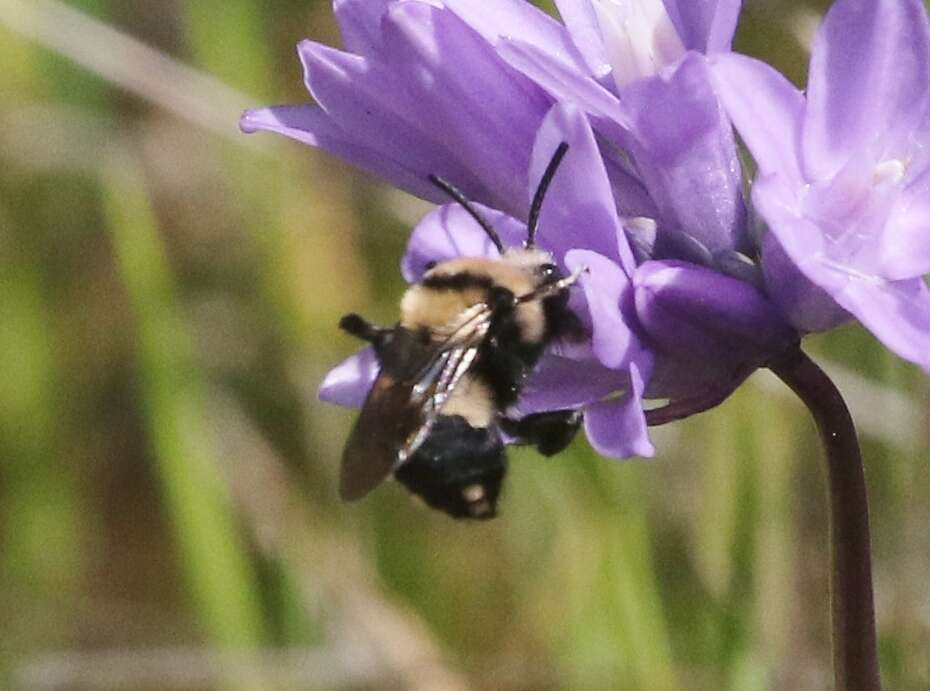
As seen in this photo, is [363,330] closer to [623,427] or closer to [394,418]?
[394,418]

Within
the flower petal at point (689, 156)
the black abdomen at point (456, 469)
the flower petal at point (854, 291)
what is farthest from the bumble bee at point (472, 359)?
the flower petal at point (854, 291)

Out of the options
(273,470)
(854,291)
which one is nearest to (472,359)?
(854,291)

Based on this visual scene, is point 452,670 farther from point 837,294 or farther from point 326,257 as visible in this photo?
point 837,294

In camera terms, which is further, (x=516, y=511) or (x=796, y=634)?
(x=516, y=511)

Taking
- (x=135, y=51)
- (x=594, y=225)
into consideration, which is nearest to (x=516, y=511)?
(x=135, y=51)

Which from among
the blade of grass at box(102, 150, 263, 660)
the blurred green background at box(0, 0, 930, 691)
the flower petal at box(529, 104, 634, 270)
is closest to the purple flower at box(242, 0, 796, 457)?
the flower petal at box(529, 104, 634, 270)
